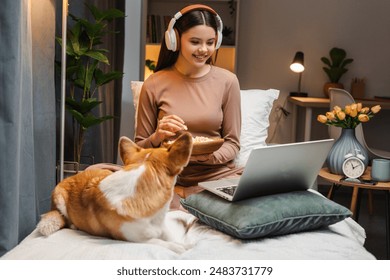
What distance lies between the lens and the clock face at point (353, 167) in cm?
211

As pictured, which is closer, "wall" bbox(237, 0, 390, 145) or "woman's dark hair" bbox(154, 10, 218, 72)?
"woman's dark hair" bbox(154, 10, 218, 72)

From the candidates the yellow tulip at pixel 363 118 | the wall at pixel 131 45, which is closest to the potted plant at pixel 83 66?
the wall at pixel 131 45

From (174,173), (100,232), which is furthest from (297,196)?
(100,232)

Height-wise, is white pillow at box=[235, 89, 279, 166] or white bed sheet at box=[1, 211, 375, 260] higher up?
white pillow at box=[235, 89, 279, 166]

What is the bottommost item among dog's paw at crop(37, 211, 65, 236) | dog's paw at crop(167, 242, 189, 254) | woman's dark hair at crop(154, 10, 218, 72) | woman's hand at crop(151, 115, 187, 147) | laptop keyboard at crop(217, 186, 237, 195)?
dog's paw at crop(167, 242, 189, 254)

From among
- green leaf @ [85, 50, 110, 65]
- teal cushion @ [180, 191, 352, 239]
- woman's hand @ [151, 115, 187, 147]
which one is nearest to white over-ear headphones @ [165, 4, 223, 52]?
woman's hand @ [151, 115, 187, 147]

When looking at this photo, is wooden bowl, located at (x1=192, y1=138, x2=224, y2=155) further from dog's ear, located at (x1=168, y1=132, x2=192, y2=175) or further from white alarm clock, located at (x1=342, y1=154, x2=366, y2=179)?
white alarm clock, located at (x1=342, y1=154, x2=366, y2=179)

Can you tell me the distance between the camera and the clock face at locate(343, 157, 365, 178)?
2113 mm

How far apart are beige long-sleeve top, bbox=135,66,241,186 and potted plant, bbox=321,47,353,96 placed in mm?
2270

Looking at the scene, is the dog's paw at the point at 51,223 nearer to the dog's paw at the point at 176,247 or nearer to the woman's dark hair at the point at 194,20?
the dog's paw at the point at 176,247

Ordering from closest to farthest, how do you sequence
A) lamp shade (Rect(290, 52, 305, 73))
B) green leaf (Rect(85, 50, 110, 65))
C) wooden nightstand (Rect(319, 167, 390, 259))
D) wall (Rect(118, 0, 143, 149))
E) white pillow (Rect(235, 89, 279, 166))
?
white pillow (Rect(235, 89, 279, 166)) → wooden nightstand (Rect(319, 167, 390, 259)) → green leaf (Rect(85, 50, 110, 65)) → wall (Rect(118, 0, 143, 149)) → lamp shade (Rect(290, 52, 305, 73))

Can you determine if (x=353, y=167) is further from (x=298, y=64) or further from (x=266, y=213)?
(x=298, y=64)

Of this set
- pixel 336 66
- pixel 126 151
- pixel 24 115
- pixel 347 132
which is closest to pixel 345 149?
pixel 347 132

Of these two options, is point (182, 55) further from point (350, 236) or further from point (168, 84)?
point (350, 236)
